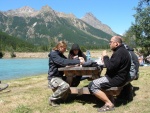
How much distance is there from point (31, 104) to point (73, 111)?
1.78 m

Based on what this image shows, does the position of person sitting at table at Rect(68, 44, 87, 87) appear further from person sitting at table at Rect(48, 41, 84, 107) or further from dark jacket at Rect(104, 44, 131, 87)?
Answer: dark jacket at Rect(104, 44, 131, 87)

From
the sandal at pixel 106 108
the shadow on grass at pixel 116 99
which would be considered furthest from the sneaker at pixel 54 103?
the sandal at pixel 106 108

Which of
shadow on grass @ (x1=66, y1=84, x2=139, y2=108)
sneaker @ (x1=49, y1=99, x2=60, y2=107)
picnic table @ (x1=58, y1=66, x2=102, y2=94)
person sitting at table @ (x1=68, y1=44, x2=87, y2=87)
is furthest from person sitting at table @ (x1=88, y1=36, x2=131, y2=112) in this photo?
person sitting at table @ (x1=68, y1=44, x2=87, y2=87)

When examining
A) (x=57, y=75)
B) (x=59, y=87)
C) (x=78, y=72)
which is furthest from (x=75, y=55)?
(x=59, y=87)

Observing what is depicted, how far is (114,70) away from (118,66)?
174 mm

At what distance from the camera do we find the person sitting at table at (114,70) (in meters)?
7.49

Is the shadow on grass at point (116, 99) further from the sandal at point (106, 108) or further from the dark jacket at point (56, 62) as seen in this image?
the dark jacket at point (56, 62)

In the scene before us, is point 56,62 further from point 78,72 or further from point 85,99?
point 85,99

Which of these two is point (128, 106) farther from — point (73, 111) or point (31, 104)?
point (31, 104)

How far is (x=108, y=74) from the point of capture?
785cm

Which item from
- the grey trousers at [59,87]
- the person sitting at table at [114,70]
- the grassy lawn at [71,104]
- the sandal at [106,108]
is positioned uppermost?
the person sitting at table at [114,70]

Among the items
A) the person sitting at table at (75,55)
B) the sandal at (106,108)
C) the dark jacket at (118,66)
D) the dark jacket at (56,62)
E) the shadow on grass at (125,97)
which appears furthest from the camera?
the person sitting at table at (75,55)

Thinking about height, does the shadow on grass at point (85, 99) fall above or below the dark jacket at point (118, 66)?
below

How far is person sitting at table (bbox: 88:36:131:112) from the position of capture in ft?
24.6
